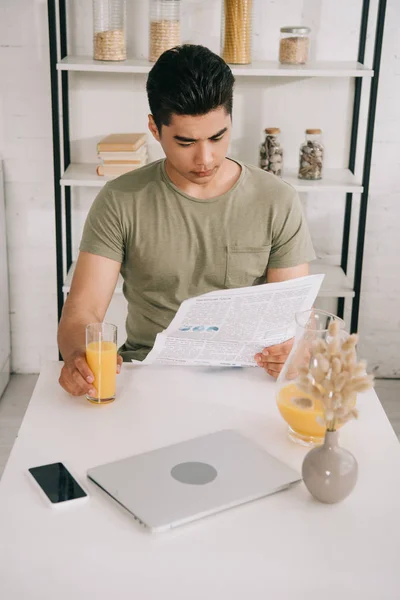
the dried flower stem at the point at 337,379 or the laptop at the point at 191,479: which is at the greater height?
the dried flower stem at the point at 337,379

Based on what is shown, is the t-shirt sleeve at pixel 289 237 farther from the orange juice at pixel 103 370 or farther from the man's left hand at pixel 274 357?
the orange juice at pixel 103 370

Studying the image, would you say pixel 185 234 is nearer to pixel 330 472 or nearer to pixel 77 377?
pixel 77 377

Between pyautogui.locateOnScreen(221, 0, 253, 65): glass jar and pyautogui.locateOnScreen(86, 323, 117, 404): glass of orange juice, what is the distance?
146 centimetres

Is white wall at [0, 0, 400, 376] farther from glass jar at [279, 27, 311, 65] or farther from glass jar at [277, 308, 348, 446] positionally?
glass jar at [277, 308, 348, 446]

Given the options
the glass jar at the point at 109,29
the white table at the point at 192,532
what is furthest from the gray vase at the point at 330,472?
the glass jar at the point at 109,29

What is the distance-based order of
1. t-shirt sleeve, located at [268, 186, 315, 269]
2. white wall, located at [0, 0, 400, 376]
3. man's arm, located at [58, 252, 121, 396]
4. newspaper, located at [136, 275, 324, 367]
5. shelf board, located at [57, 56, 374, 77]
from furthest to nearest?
white wall, located at [0, 0, 400, 376] → shelf board, located at [57, 56, 374, 77] → t-shirt sleeve, located at [268, 186, 315, 269] → man's arm, located at [58, 252, 121, 396] → newspaper, located at [136, 275, 324, 367]

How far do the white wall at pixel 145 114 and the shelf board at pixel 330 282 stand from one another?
0.08 meters

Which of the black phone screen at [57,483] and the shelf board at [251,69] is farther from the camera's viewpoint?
the shelf board at [251,69]

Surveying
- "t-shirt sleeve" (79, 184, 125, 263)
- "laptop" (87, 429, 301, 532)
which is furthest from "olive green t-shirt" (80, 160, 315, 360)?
"laptop" (87, 429, 301, 532)

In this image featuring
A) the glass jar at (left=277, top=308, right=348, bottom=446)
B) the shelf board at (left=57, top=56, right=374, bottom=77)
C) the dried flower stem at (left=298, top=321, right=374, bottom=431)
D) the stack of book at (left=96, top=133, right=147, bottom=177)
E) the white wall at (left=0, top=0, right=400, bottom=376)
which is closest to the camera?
the dried flower stem at (left=298, top=321, right=374, bottom=431)

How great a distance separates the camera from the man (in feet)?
5.65

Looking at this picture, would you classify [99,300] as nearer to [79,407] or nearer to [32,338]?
[79,407]

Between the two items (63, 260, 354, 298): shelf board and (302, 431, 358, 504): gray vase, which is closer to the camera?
(302, 431, 358, 504): gray vase

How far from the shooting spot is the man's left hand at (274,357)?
1494mm
